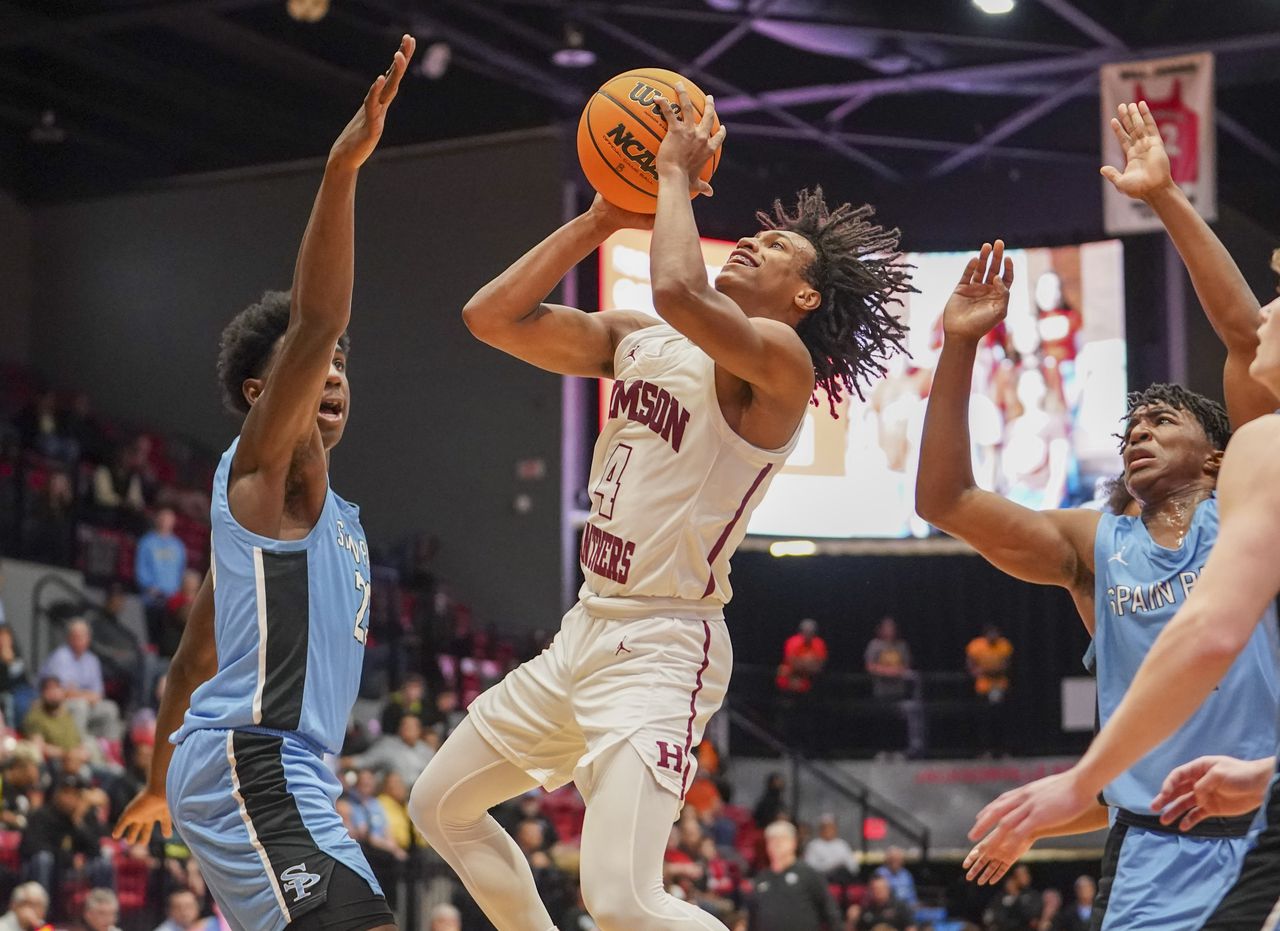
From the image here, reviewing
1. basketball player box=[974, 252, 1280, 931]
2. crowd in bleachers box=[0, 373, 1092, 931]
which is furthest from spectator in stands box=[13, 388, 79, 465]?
basketball player box=[974, 252, 1280, 931]

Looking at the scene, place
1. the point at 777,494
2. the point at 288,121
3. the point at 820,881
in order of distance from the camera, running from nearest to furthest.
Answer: the point at 820,881, the point at 777,494, the point at 288,121

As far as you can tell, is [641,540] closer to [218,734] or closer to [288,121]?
[218,734]

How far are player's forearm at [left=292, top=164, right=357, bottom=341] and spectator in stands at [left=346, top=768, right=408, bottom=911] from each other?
7709 mm

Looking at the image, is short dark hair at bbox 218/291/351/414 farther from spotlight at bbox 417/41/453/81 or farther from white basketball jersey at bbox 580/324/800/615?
spotlight at bbox 417/41/453/81

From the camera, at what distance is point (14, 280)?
22.3m

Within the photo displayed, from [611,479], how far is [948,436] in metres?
0.96

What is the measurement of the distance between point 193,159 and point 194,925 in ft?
46.2

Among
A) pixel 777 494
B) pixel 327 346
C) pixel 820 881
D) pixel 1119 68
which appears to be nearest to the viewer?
pixel 327 346

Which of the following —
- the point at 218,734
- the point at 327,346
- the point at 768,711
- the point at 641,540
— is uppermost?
the point at 327,346

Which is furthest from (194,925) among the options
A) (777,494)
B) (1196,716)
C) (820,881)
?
(777,494)

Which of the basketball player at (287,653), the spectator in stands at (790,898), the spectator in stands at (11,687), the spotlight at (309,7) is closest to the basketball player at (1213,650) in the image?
the basketball player at (287,653)

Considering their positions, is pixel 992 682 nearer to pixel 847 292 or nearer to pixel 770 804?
pixel 770 804

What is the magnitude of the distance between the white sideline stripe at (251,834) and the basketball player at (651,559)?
2.57 ft

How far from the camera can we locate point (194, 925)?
9609 millimetres
